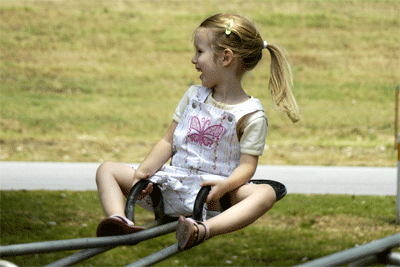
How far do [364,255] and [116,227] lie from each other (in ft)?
2.61

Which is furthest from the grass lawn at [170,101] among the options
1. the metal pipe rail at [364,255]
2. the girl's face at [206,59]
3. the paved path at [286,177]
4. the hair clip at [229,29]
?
the metal pipe rail at [364,255]

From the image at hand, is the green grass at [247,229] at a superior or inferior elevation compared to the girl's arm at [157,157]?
inferior

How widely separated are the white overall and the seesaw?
53mm

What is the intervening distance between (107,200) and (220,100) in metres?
0.59

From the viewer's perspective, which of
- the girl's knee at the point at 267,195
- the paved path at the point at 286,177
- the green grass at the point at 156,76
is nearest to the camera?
the girl's knee at the point at 267,195

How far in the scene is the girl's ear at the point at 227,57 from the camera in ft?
7.65

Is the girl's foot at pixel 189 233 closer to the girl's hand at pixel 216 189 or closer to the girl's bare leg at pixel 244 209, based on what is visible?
the girl's bare leg at pixel 244 209

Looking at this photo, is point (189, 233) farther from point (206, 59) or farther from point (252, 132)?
point (206, 59)

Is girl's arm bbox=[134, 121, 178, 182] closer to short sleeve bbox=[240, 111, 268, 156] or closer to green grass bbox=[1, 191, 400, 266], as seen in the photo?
short sleeve bbox=[240, 111, 268, 156]

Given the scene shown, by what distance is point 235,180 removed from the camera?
225 centimetres

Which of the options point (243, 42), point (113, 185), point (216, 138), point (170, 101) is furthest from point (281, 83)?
point (170, 101)

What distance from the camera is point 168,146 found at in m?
2.50

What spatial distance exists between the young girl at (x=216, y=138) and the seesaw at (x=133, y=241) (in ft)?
0.11

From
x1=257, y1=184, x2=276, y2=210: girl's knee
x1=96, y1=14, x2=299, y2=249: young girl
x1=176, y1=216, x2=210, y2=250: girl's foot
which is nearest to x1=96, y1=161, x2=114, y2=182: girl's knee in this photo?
x1=96, y1=14, x2=299, y2=249: young girl
